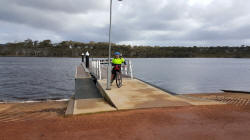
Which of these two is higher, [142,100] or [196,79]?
[142,100]

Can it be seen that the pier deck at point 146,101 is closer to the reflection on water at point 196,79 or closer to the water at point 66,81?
the water at point 66,81

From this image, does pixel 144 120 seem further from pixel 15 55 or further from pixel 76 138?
pixel 15 55

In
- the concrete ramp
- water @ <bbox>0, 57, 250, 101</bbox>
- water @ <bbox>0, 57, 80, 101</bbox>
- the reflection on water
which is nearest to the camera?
the concrete ramp

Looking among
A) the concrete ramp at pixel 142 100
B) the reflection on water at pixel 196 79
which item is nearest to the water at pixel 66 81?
the reflection on water at pixel 196 79

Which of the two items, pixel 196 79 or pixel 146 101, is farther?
pixel 196 79

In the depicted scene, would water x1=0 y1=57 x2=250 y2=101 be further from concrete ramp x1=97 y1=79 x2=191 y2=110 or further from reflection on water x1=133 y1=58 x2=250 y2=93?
concrete ramp x1=97 y1=79 x2=191 y2=110

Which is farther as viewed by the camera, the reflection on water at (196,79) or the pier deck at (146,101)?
the reflection on water at (196,79)

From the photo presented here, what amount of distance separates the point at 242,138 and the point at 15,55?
21737cm

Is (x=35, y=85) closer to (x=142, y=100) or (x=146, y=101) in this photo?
(x=142, y=100)

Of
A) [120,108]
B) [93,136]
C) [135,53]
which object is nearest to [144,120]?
[120,108]

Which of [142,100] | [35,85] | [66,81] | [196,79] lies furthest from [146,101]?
[196,79]

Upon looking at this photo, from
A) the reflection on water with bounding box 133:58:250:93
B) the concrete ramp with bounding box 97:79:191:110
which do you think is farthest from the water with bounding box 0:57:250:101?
the concrete ramp with bounding box 97:79:191:110

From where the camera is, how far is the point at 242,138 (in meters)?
4.29

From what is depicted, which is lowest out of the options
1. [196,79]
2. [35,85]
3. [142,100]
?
[196,79]
